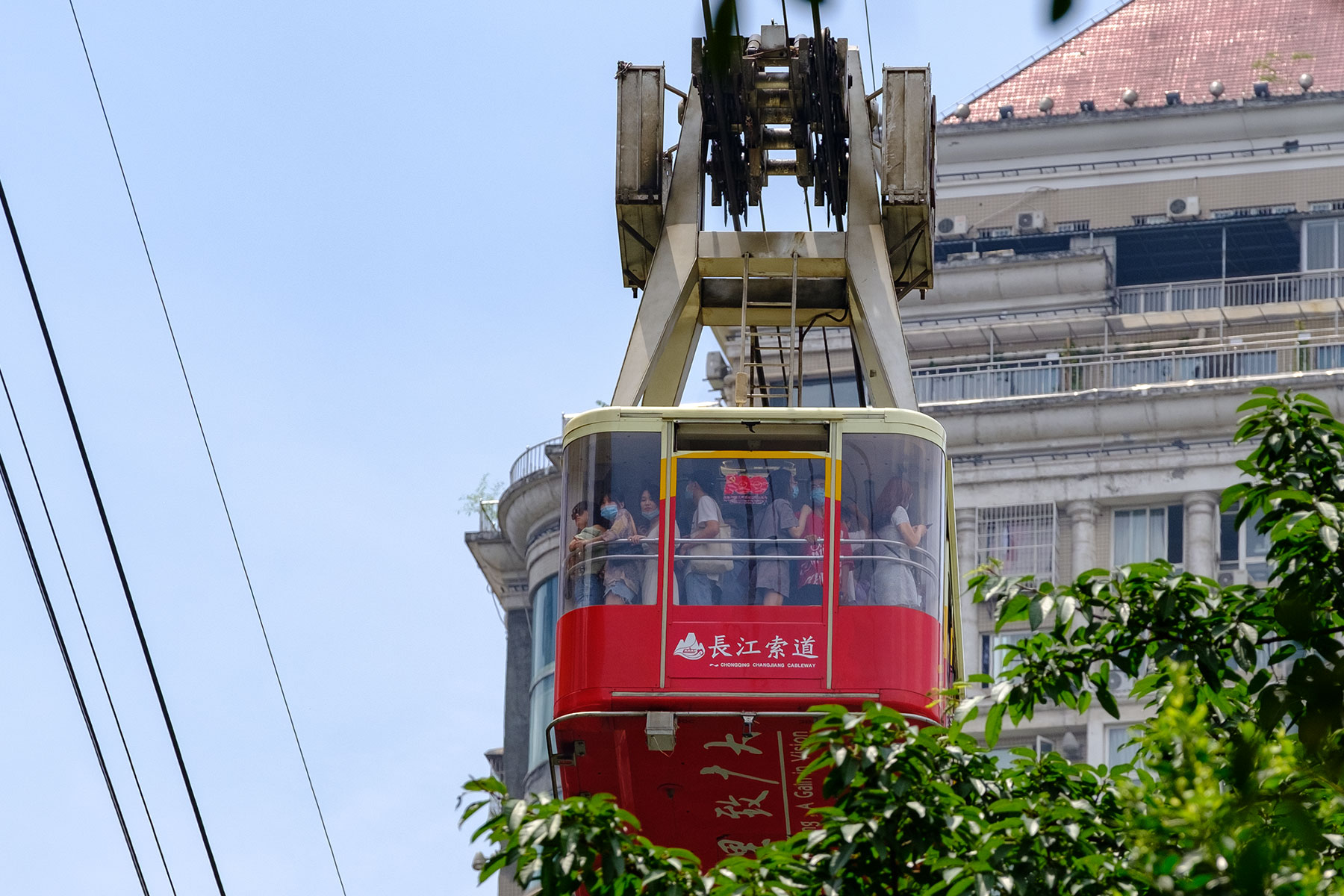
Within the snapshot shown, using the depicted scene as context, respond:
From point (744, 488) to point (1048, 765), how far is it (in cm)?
528

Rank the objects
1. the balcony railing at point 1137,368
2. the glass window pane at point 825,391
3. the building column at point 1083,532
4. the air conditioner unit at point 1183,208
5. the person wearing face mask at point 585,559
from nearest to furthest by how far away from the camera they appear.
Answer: the person wearing face mask at point 585,559, the building column at point 1083,532, the balcony railing at point 1137,368, the glass window pane at point 825,391, the air conditioner unit at point 1183,208

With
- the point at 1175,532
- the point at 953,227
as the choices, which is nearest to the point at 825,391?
the point at 953,227

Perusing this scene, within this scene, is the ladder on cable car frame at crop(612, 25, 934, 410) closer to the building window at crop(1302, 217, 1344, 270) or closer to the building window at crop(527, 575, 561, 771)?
the building window at crop(527, 575, 561, 771)

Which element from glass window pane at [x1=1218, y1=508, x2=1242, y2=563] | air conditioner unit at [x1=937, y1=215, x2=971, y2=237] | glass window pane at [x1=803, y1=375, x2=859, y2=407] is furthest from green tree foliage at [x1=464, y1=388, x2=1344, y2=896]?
air conditioner unit at [x1=937, y1=215, x2=971, y2=237]

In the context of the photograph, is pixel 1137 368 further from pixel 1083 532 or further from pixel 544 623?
pixel 544 623

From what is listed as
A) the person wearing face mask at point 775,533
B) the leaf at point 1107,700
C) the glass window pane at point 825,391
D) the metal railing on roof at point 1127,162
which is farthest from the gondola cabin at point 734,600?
the metal railing on roof at point 1127,162

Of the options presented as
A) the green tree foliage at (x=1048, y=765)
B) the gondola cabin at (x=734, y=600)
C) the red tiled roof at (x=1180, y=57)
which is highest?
the red tiled roof at (x=1180, y=57)

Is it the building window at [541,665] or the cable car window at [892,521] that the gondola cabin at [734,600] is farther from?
the building window at [541,665]

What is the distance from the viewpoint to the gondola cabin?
562 inches

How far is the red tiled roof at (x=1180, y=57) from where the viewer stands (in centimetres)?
5497

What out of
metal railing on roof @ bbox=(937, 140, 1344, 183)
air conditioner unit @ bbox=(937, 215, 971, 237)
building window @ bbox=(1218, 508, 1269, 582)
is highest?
metal railing on roof @ bbox=(937, 140, 1344, 183)

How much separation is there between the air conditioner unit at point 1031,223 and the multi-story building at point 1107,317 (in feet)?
0.12

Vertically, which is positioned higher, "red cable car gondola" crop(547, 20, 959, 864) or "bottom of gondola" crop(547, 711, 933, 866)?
"red cable car gondola" crop(547, 20, 959, 864)

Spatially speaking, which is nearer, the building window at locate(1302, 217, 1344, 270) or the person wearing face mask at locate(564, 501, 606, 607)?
the person wearing face mask at locate(564, 501, 606, 607)
